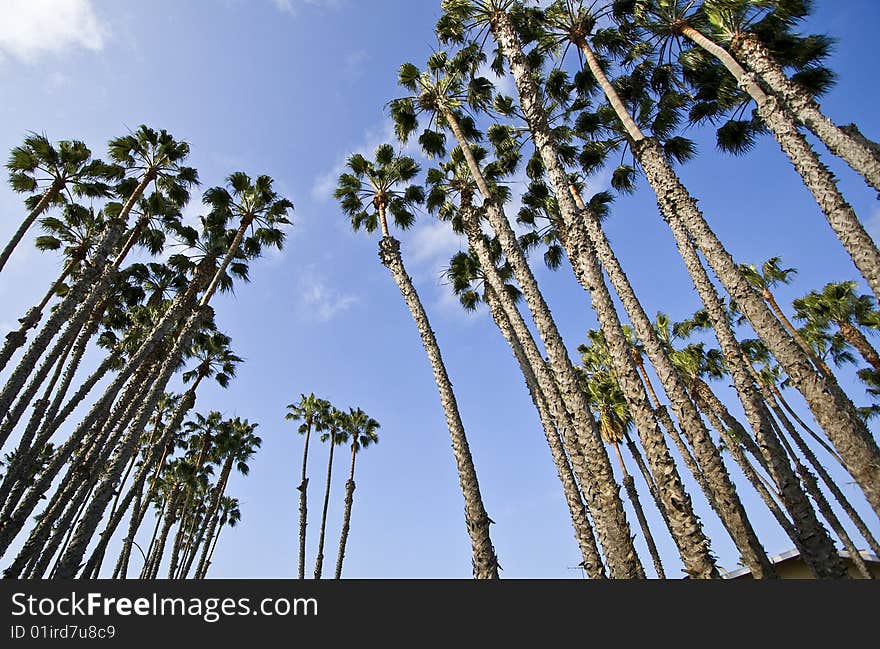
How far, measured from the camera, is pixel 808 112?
395 inches

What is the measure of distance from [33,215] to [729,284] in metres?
21.5

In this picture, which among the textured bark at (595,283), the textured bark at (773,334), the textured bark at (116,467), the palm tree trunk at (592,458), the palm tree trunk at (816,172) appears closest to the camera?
the textured bark at (773,334)

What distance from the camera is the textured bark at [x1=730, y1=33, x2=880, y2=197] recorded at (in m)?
8.91

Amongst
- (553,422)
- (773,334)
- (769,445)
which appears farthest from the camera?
(553,422)

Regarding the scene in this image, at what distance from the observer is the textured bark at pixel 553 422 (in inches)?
432

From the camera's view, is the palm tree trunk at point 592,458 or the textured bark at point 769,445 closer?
the textured bark at point 769,445

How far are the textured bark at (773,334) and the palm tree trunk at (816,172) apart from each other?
62.6 inches

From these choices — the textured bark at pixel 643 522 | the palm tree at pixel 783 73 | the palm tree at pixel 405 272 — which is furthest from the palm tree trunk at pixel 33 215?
the textured bark at pixel 643 522

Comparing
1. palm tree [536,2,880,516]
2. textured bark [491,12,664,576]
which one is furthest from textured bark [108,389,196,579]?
palm tree [536,2,880,516]

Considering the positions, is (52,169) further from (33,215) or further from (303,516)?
(303,516)

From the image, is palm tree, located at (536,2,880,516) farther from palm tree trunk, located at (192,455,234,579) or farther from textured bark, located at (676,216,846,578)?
palm tree trunk, located at (192,455,234,579)

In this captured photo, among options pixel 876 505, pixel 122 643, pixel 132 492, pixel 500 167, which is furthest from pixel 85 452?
pixel 876 505

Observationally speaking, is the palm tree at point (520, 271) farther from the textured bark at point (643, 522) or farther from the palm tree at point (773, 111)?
the textured bark at point (643, 522)

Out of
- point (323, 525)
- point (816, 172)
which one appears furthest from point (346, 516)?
point (816, 172)
